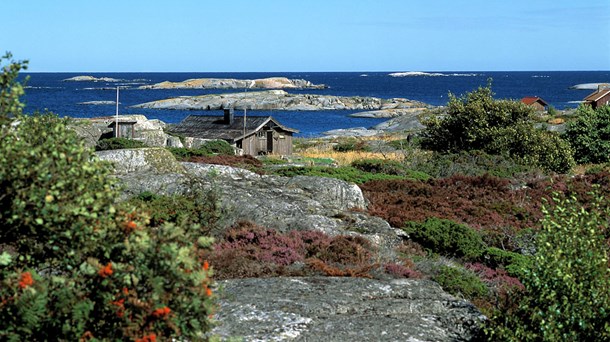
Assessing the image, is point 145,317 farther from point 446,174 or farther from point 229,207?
point 446,174

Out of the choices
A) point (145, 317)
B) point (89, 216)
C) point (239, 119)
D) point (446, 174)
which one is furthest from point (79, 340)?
point (239, 119)

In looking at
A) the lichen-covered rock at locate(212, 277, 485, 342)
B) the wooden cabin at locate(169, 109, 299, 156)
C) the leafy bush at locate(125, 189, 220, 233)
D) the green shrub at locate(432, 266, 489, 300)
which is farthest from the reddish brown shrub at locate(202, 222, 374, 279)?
the wooden cabin at locate(169, 109, 299, 156)

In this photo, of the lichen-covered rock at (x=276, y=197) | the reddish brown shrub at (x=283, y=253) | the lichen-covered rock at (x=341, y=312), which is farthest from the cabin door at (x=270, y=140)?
the lichen-covered rock at (x=341, y=312)

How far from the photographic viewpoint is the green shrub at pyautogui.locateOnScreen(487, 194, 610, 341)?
9.41 meters

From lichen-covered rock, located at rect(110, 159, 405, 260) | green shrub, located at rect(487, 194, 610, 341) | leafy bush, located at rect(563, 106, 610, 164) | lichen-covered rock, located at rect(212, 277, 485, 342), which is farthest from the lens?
leafy bush, located at rect(563, 106, 610, 164)

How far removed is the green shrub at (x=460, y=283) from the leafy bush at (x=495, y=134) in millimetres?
25302

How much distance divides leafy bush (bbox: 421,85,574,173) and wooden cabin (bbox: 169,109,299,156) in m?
19.6

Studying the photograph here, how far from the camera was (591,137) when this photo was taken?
Answer: 45812 mm

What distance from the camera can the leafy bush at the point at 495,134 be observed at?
39938 mm

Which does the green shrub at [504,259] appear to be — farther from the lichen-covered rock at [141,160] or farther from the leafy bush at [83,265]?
the leafy bush at [83,265]

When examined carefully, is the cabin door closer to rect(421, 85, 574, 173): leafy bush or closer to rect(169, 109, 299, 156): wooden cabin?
rect(169, 109, 299, 156): wooden cabin

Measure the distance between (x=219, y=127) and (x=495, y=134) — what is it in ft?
91.6

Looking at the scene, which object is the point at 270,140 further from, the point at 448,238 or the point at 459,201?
the point at 448,238

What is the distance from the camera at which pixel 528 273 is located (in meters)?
10.1
